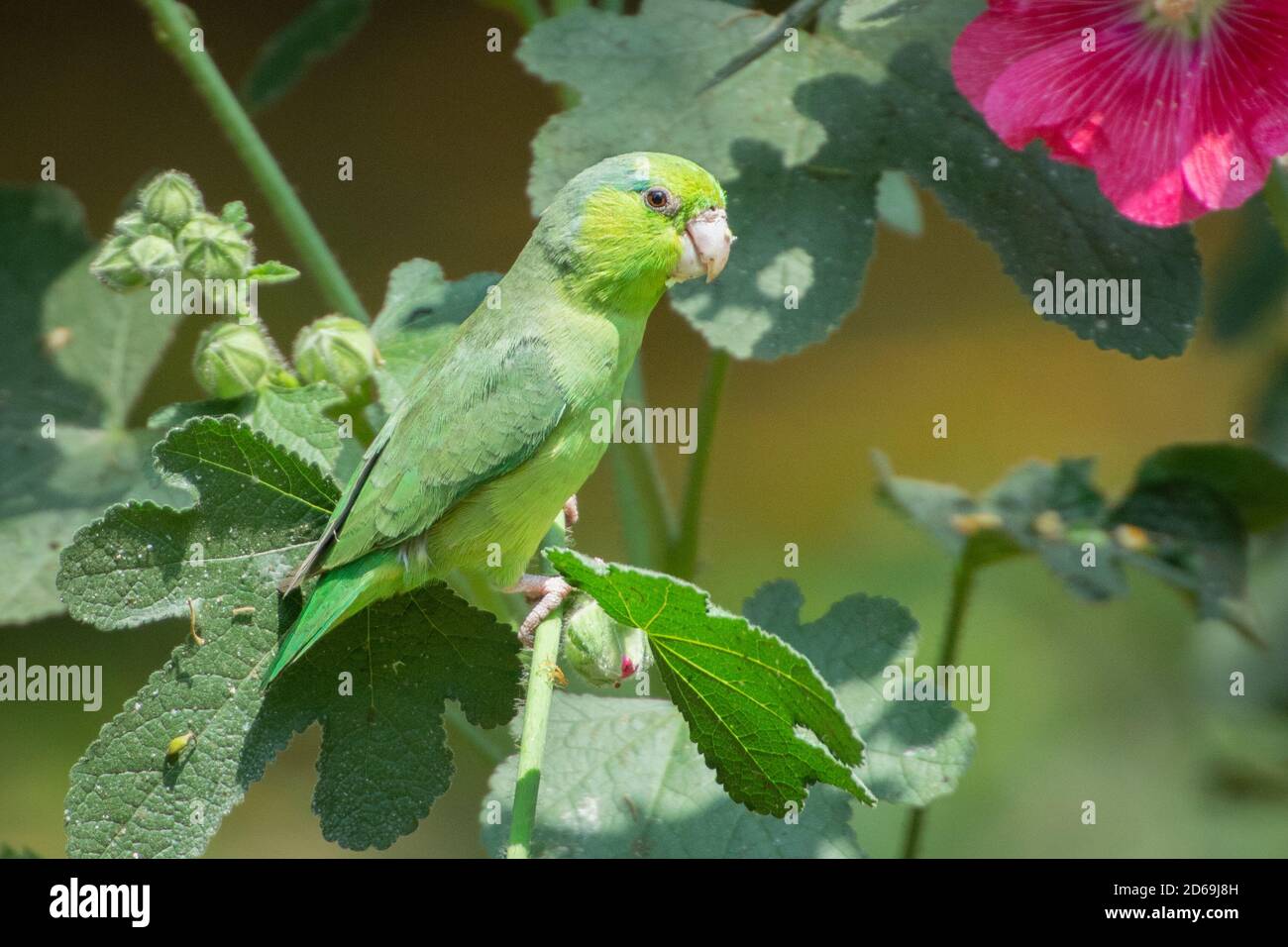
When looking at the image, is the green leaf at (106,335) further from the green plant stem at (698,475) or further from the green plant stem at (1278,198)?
the green plant stem at (1278,198)

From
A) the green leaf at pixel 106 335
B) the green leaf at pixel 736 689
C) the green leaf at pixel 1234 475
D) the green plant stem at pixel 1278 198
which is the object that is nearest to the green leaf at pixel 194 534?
the green leaf at pixel 736 689

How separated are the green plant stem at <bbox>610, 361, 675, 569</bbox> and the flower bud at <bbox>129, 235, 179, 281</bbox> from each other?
1.38 feet

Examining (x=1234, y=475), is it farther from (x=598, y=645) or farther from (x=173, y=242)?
(x=173, y=242)

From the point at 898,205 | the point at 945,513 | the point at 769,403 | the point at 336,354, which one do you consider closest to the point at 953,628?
the point at 945,513

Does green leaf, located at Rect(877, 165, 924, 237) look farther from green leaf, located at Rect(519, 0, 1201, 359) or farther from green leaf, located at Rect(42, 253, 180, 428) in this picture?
green leaf, located at Rect(42, 253, 180, 428)

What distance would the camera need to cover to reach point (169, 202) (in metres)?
0.98

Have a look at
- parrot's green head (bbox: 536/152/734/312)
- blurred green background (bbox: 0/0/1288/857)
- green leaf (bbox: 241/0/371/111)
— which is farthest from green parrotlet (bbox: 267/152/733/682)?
blurred green background (bbox: 0/0/1288/857)

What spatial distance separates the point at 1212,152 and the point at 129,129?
2731mm

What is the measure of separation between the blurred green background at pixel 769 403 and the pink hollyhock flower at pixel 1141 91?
160 cm

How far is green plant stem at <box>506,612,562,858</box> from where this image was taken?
76 cm

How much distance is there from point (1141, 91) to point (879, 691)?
471 millimetres

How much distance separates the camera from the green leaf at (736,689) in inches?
29.8

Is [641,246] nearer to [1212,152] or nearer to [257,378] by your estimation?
[257,378]

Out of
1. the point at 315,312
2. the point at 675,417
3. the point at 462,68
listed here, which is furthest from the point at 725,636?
the point at 462,68
